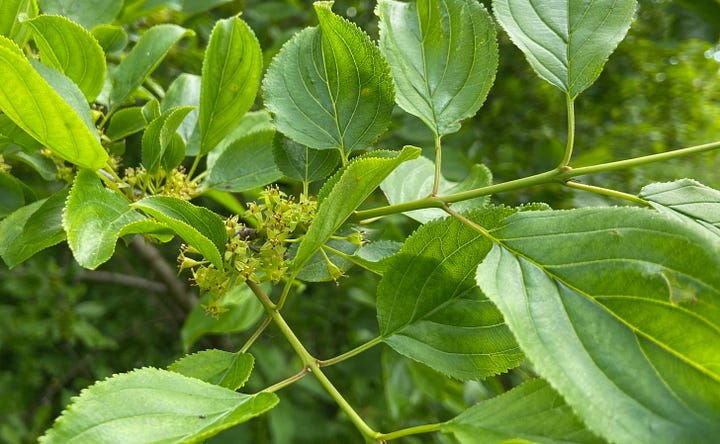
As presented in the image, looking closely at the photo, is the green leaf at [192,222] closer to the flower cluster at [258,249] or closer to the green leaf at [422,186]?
the flower cluster at [258,249]

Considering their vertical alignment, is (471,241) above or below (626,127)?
above

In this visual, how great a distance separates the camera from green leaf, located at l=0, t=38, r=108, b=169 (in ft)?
1.98

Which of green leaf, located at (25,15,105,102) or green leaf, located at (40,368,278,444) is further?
green leaf, located at (25,15,105,102)

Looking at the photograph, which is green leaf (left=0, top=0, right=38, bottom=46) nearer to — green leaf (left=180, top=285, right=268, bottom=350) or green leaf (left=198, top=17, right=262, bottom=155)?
green leaf (left=198, top=17, right=262, bottom=155)

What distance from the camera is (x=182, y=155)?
89 centimetres

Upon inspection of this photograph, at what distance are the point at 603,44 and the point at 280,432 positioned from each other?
174cm

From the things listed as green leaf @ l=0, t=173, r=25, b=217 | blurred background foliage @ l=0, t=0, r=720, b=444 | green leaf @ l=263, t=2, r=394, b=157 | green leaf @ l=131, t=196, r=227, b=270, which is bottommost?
blurred background foliage @ l=0, t=0, r=720, b=444

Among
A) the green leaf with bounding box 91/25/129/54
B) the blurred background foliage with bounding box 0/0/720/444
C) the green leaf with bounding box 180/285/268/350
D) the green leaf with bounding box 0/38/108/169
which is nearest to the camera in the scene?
the green leaf with bounding box 0/38/108/169

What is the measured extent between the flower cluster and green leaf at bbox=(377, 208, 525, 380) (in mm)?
137

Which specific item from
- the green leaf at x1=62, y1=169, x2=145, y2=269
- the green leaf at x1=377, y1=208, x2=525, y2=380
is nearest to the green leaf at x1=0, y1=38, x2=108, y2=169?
the green leaf at x1=62, y1=169, x2=145, y2=269

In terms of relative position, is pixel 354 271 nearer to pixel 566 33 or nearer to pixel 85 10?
pixel 85 10

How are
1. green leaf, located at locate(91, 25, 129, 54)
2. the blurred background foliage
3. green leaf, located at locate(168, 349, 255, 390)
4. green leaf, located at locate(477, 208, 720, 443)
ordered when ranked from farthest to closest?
the blurred background foliage < green leaf, located at locate(91, 25, 129, 54) < green leaf, located at locate(168, 349, 255, 390) < green leaf, located at locate(477, 208, 720, 443)

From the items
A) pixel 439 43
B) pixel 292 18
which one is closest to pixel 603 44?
pixel 439 43

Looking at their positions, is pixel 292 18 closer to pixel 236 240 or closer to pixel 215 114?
pixel 215 114
